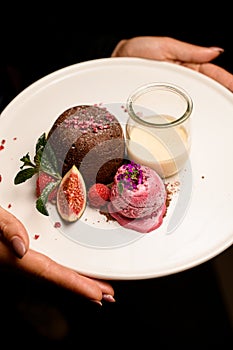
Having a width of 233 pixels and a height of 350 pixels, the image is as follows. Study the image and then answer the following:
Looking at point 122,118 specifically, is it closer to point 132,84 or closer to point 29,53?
point 132,84

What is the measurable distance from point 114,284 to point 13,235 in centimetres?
100

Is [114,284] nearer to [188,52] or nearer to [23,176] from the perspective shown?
[23,176]

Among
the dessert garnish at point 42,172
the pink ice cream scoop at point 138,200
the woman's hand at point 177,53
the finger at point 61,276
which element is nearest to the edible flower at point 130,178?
the pink ice cream scoop at point 138,200

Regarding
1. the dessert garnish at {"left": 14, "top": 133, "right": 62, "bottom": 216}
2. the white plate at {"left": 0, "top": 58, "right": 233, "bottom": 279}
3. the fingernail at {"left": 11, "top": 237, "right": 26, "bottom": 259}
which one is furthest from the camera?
the dessert garnish at {"left": 14, "top": 133, "right": 62, "bottom": 216}

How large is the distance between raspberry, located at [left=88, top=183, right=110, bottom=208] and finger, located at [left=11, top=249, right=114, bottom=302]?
0.27 meters

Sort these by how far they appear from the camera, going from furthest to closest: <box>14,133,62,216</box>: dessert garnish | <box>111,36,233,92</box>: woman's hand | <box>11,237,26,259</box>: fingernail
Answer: <box>111,36,233,92</box>: woman's hand, <box>14,133,62,216</box>: dessert garnish, <box>11,237,26,259</box>: fingernail

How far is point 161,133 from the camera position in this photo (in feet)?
5.72

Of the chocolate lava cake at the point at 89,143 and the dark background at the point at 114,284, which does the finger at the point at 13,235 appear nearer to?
the chocolate lava cake at the point at 89,143

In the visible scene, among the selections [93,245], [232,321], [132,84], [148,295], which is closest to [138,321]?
[148,295]

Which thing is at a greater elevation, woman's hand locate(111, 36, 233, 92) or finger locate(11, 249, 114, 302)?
woman's hand locate(111, 36, 233, 92)

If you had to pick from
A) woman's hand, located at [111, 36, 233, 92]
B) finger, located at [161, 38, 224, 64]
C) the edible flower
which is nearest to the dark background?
woman's hand, located at [111, 36, 233, 92]

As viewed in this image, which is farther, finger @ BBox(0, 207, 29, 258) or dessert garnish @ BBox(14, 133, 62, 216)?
dessert garnish @ BBox(14, 133, 62, 216)

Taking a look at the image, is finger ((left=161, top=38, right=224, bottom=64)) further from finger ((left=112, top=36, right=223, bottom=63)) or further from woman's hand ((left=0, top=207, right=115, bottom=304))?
woman's hand ((left=0, top=207, right=115, bottom=304))

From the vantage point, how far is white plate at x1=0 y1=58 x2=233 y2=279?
1502mm
